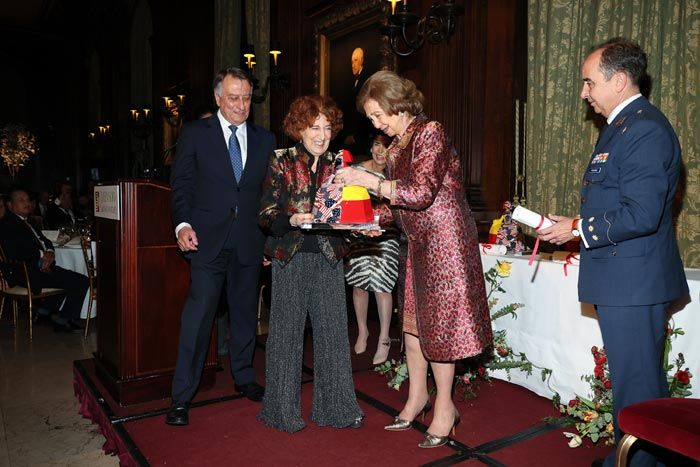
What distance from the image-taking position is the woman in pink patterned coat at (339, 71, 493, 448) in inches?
84.7

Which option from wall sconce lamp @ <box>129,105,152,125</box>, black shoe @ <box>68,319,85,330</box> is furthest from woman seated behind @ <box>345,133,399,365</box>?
wall sconce lamp @ <box>129,105,152,125</box>

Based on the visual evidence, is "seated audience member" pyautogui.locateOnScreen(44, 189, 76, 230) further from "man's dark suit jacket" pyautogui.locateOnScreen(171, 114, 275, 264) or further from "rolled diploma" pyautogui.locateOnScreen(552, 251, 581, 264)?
"rolled diploma" pyautogui.locateOnScreen(552, 251, 581, 264)

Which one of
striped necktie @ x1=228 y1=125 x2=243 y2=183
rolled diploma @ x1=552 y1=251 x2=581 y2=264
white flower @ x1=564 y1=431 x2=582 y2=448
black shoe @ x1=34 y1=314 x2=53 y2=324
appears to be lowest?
black shoe @ x1=34 y1=314 x2=53 y2=324

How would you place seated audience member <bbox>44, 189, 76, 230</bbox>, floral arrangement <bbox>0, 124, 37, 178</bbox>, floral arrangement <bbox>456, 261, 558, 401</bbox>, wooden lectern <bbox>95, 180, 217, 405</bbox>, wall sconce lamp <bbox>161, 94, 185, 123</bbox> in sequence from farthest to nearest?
floral arrangement <bbox>0, 124, 37, 178</bbox>, wall sconce lamp <bbox>161, 94, 185, 123</bbox>, seated audience member <bbox>44, 189, 76, 230</bbox>, floral arrangement <bbox>456, 261, 558, 401</bbox>, wooden lectern <bbox>95, 180, 217, 405</bbox>

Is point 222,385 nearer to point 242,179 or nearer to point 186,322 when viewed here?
point 186,322

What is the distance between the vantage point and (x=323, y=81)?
5613mm

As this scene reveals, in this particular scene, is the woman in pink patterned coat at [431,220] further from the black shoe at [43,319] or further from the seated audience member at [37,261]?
the black shoe at [43,319]

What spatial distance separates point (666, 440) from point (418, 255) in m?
1.08

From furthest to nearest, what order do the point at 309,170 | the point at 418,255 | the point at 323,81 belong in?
1. the point at 323,81
2. the point at 309,170
3. the point at 418,255

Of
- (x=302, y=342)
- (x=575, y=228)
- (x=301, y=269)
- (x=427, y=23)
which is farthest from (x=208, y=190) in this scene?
(x=427, y=23)

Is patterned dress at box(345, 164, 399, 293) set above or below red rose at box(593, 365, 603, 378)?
above

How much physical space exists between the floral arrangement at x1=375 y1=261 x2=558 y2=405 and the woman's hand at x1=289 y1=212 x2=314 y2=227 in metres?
1.34

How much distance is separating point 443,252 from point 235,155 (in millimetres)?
1228

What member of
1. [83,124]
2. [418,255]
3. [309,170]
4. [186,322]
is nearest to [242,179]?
[309,170]
